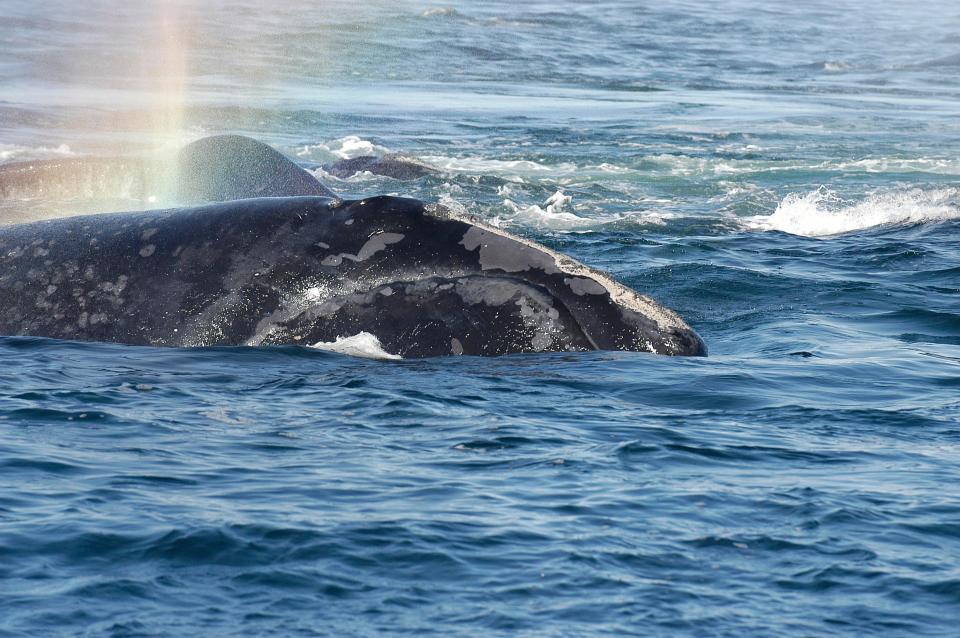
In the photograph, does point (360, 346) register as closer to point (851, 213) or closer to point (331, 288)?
point (331, 288)

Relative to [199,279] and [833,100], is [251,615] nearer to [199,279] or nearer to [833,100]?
[199,279]

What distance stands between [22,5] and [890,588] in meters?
69.2

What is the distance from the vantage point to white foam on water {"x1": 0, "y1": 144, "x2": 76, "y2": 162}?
92.7ft

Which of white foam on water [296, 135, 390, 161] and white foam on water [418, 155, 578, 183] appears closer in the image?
white foam on water [418, 155, 578, 183]

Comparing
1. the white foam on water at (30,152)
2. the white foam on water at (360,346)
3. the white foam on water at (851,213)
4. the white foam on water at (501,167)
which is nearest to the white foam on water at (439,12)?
the white foam on water at (30,152)

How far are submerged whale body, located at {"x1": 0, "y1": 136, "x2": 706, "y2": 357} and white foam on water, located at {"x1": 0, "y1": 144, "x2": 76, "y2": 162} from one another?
19238 millimetres

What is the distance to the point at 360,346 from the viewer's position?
927cm

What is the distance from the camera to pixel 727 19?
253ft

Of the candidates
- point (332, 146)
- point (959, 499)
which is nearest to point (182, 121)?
point (332, 146)

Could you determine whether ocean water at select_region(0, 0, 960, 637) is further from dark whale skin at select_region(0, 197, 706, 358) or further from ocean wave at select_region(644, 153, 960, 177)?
ocean wave at select_region(644, 153, 960, 177)

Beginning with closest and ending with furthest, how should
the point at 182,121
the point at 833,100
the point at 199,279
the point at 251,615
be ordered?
1. the point at 251,615
2. the point at 199,279
3. the point at 182,121
4. the point at 833,100

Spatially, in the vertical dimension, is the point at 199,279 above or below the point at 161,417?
above

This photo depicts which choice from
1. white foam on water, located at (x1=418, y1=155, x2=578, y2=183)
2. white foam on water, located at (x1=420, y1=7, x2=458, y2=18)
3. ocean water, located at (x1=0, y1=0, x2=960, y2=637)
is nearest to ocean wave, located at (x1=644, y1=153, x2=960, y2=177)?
white foam on water, located at (x1=418, y1=155, x2=578, y2=183)

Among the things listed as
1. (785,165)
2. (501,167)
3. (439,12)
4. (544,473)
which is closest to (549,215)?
(501,167)
